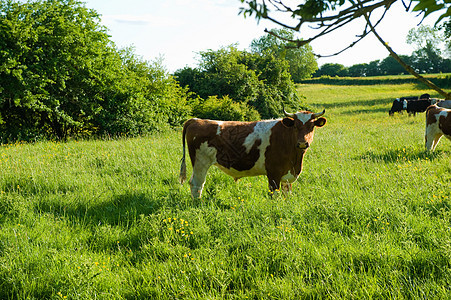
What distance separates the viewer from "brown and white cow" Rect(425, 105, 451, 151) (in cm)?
915

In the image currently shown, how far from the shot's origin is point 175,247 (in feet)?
14.0

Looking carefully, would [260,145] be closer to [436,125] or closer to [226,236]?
[226,236]

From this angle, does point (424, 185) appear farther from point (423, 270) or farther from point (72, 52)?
point (72, 52)

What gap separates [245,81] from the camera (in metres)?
21.1

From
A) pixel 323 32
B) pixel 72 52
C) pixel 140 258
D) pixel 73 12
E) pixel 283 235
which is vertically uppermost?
pixel 73 12

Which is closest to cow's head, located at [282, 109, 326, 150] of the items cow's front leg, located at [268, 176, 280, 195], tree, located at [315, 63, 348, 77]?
cow's front leg, located at [268, 176, 280, 195]

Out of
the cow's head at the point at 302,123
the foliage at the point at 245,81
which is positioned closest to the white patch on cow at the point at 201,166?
the cow's head at the point at 302,123

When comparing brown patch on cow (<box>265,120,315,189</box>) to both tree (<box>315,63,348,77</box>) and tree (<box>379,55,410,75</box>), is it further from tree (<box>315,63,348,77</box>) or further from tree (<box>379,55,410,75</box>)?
tree (<box>315,63,348,77</box>)

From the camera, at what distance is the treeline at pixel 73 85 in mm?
13445

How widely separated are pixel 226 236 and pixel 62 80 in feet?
40.1

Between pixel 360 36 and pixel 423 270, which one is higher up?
pixel 360 36

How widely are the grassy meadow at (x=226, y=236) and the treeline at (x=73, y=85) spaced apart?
7301 mm

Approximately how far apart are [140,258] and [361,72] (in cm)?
Result: 9828

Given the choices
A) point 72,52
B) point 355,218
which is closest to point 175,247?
point 355,218
